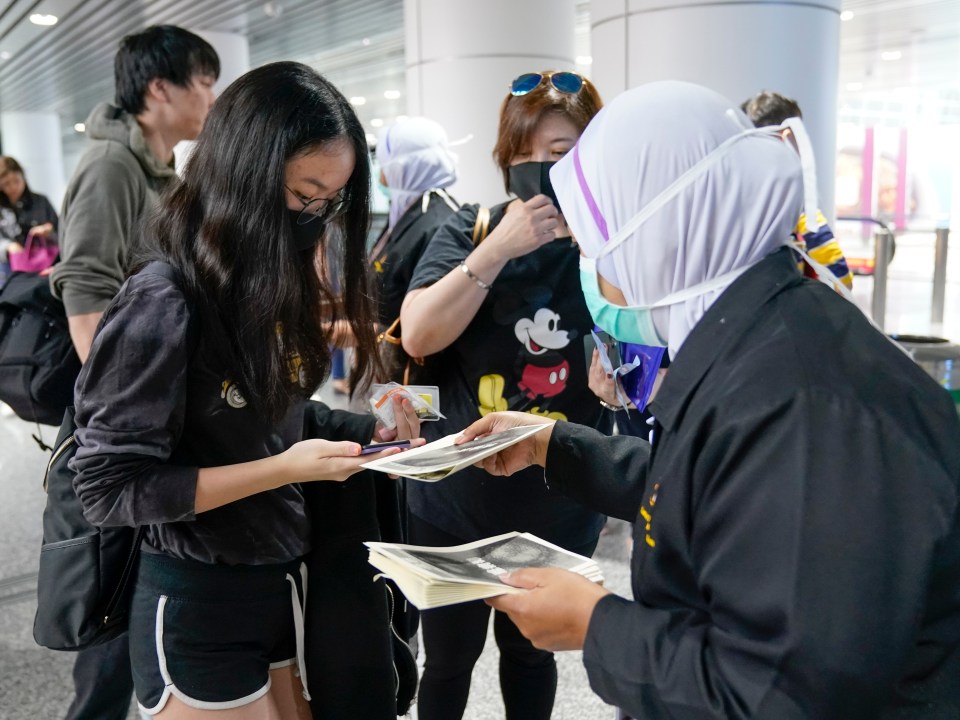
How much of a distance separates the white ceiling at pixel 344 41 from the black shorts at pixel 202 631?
9162mm

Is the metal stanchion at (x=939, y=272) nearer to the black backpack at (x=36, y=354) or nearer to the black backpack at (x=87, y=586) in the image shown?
the black backpack at (x=36, y=354)

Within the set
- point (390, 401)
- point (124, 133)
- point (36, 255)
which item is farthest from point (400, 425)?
point (36, 255)

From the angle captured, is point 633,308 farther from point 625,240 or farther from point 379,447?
point 379,447

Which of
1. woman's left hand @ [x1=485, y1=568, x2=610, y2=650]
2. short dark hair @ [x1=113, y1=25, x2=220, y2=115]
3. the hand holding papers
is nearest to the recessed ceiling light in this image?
short dark hair @ [x1=113, y1=25, x2=220, y2=115]

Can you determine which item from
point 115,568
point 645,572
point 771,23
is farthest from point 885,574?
point 771,23

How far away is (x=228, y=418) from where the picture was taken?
1.44m

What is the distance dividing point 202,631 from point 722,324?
0.98m

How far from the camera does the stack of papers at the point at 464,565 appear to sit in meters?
1.04

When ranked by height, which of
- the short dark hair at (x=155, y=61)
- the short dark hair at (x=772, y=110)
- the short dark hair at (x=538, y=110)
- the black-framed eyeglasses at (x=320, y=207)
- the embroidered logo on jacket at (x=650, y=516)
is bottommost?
the embroidered logo on jacket at (x=650, y=516)

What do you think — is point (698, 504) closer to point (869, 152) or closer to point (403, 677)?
point (403, 677)

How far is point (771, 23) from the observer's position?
396 cm

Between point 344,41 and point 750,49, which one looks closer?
point 750,49

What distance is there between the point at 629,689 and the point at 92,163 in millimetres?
2086

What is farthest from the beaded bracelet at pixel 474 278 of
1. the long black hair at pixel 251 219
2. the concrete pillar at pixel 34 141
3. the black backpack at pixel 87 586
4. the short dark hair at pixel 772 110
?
the concrete pillar at pixel 34 141
